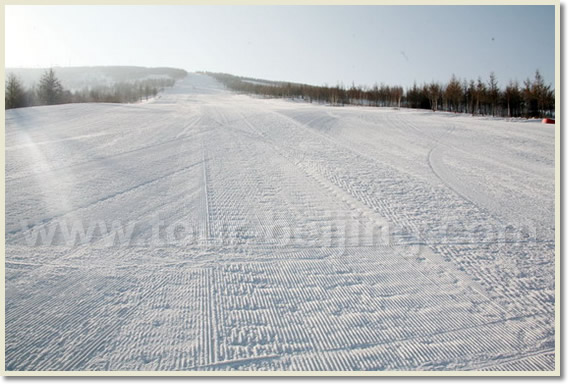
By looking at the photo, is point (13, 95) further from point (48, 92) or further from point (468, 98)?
point (468, 98)

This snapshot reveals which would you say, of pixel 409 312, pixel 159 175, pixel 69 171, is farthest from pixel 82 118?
pixel 409 312

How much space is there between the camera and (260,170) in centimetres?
755

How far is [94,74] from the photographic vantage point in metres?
98.3

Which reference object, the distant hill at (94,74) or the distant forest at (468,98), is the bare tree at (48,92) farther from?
the distant hill at (94,74)

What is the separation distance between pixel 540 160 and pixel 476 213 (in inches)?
245

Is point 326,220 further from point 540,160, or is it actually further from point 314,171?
point 540,160

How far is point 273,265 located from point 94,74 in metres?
114

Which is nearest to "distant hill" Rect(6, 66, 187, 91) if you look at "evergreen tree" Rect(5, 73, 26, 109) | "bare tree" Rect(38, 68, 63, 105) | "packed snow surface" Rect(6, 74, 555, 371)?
"bare tree" Rect(38, 68, 63, 105)

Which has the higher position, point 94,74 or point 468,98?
point 94,74

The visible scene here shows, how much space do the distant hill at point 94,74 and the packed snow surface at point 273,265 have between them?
3416 inches

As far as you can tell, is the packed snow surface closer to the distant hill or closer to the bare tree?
the bare tree

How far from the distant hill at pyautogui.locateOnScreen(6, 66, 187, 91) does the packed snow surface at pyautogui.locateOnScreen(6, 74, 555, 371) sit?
285 ft

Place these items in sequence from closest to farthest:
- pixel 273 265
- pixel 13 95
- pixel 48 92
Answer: pixel 273 265, pixel 13 95, pixel 48 92

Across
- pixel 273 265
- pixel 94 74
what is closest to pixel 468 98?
pixel 273 265
